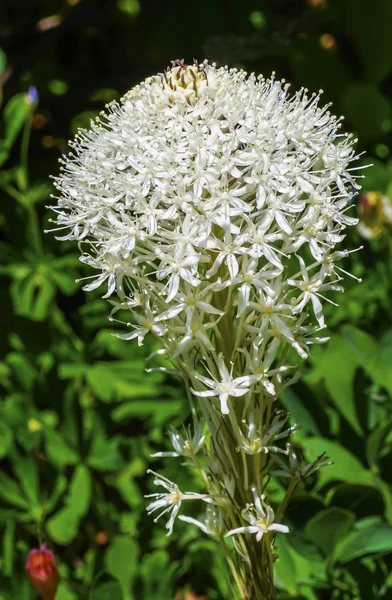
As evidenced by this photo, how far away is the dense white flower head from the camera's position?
694 mm

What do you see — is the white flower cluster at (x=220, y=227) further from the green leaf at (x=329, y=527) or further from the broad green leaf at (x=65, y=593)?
the broad green leaf at (x=65, y=593)

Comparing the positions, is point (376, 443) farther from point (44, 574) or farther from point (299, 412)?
point (44, 574)

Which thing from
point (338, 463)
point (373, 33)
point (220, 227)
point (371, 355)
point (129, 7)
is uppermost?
point (129, 7)

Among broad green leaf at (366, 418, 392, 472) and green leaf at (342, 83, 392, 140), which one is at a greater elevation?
green leaf at (342, 83, 392, 140)

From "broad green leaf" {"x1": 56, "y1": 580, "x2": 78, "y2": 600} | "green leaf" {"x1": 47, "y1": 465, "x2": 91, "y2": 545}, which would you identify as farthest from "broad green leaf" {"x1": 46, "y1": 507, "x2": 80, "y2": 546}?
"broad green leaf" {"x1": 56, "y1": 580, "x2": 78, "y2": 600}

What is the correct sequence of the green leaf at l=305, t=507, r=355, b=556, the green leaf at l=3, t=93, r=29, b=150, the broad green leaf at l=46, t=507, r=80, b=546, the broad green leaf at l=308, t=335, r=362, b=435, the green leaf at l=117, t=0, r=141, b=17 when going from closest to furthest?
the green leaf at l=305, t=507, r=355, b=556
the broad green leaf at l=308, t=335, r=362, b=435
the broad green leaf at l=46, t=507, r=80, b=546
the green leaf at l=3, t=93, r=29, b=150
the green leaf at l=117, t=0, r=141, b=17

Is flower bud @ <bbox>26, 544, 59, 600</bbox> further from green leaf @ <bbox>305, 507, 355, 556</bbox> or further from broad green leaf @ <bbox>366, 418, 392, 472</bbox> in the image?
broad green leaf @ <bbox>366, 418, 392, 472</bbox>

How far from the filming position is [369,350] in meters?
1.13

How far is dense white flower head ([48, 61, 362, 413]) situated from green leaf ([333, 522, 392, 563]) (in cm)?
32

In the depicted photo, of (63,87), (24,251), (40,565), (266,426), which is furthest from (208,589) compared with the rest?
(63,87)

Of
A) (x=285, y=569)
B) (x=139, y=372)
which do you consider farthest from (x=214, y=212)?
(x=139, y=372)

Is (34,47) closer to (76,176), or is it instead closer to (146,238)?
(76,176)

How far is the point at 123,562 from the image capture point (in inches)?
46.1

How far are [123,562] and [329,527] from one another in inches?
15.7
